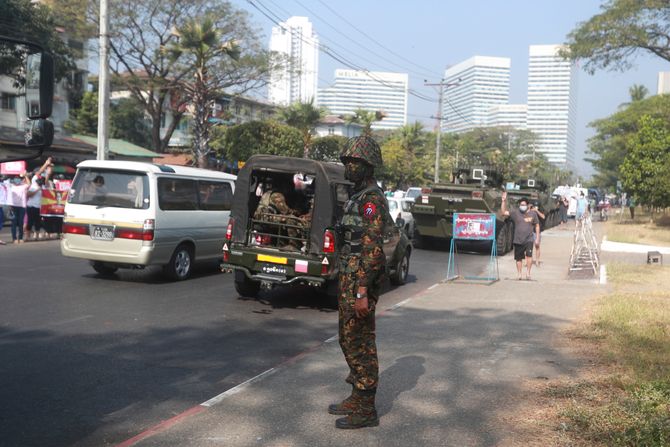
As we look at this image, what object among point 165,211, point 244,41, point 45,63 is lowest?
point 165,211

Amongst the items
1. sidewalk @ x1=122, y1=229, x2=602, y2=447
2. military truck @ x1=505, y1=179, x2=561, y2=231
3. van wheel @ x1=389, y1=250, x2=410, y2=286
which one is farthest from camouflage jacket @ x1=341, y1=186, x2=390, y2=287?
military truck @ x1=505, y1=179, x2=561, y2=231

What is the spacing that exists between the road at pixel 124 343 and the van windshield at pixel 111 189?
54.2 inches

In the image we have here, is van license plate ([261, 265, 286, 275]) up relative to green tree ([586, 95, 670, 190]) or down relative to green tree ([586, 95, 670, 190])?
down

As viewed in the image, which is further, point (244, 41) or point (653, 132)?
point (244, 41)

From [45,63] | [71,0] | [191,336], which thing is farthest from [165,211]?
[71,0]

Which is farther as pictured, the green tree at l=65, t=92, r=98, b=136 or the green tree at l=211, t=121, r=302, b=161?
the green tree at l=65, t=92, r=98, b=136

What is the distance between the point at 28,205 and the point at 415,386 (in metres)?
13.7

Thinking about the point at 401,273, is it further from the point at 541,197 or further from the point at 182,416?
the point at 541,197

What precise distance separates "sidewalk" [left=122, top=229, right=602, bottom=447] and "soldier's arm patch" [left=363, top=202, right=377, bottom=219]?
5.15 ft

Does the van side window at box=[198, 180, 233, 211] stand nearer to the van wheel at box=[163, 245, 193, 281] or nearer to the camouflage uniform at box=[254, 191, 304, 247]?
the van wheel at box=[163, 245, 193, 281]

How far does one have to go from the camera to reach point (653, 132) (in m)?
31.2

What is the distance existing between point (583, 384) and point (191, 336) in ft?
14.3

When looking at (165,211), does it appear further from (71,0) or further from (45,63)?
(71,0)

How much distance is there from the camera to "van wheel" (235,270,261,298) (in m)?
10.2
